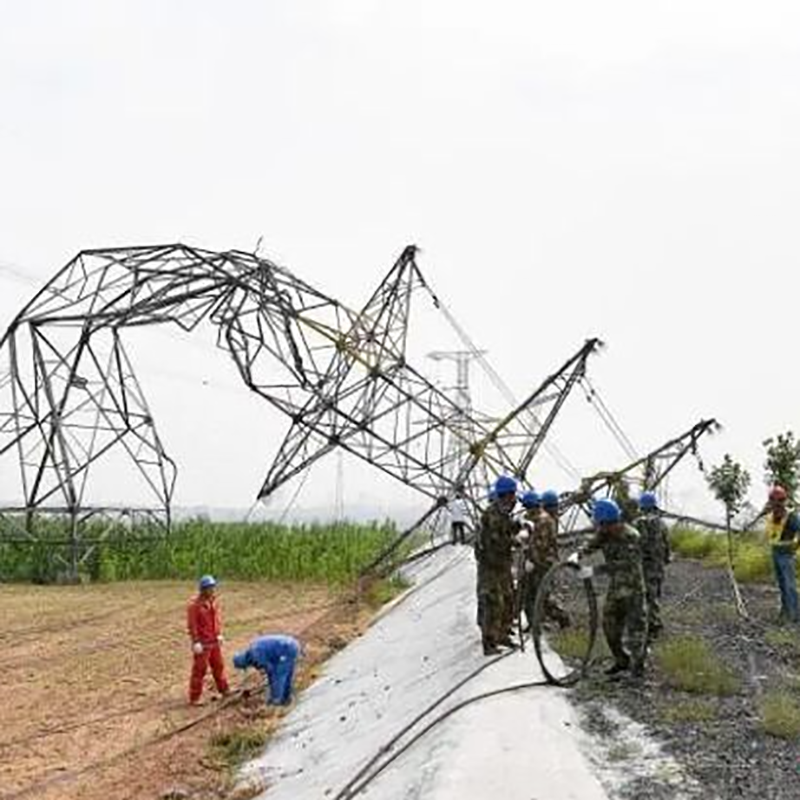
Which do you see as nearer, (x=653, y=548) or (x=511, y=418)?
(x=653, y=548)


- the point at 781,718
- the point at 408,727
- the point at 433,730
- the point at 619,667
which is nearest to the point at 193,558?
the point at 619,667

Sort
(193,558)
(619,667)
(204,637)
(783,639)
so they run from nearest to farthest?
1. (619,667)
2. (783,639)
3. (204,637)
4. (193,558)

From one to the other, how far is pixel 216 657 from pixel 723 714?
5.69 meters

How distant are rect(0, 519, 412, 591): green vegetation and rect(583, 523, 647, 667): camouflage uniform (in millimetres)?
15163

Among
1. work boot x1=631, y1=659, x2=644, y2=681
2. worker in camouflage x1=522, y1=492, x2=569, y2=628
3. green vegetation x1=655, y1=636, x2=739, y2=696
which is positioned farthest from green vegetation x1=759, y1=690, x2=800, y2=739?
worker in camouflage x1=522, y1=492, x2=569, y2=628

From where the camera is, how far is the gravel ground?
6.44 metres

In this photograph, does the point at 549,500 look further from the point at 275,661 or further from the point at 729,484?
the point at 729,484

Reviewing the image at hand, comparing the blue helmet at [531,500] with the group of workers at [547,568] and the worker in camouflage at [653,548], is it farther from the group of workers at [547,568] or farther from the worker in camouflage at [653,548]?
the worker in camouflage at [653,548]

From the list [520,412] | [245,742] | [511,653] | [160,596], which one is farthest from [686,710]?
[160,596]

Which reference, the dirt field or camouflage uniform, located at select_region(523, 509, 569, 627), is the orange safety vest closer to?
camouflage uniform, located at select_region(523, 509, 569, 627)

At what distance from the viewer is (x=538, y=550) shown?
10117mm

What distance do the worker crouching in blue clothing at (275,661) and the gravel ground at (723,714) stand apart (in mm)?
3266

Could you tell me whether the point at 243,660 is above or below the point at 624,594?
below

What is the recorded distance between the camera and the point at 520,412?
19.7 meters
